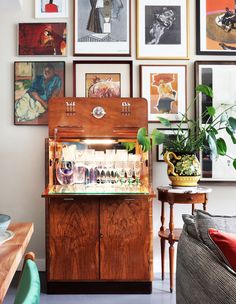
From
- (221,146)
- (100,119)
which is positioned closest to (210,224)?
(221,146)

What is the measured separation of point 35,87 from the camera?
3693 millimetres

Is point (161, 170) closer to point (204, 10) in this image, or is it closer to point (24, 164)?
point (24, 164)

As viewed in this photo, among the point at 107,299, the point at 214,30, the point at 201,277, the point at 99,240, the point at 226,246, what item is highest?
the point at 214,30

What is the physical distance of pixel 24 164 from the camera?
3709 mm

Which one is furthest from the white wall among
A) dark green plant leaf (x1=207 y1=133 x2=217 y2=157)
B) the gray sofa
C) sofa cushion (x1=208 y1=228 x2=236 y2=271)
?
sofa cushion (x1=208 y1=228 x2=236 y2=271)

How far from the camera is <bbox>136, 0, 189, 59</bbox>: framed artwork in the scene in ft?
12.2

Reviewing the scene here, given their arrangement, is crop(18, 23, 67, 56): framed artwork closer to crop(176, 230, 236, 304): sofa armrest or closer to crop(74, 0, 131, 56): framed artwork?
crop(74, 0, 131, 56): framed artwork

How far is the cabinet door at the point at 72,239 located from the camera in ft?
10.1

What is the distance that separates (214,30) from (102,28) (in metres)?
1.10

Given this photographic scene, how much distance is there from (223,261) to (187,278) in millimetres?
308

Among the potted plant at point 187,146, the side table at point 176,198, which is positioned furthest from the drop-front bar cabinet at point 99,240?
the potted plant at point 187,146

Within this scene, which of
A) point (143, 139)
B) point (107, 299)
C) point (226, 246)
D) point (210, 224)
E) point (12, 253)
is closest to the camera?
point (12, 253)

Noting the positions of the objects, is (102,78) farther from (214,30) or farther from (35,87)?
(214,30)

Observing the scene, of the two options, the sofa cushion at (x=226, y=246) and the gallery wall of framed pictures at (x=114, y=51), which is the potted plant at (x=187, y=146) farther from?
the sofa cushion at (x=226, y=246)
